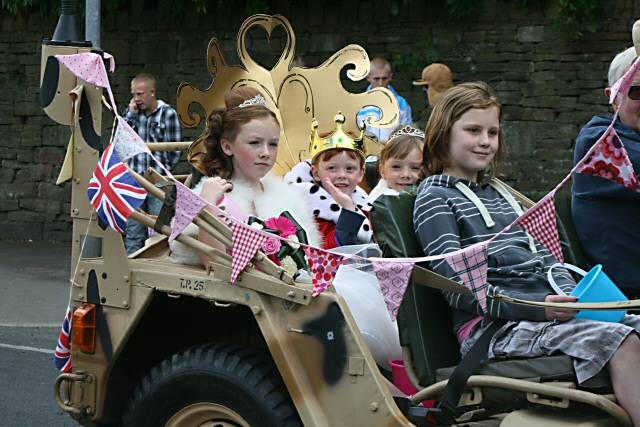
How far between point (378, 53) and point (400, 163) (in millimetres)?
7392

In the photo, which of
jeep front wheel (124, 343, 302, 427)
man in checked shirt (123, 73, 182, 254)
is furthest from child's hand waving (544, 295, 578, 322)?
man in checked shirt (123, 73, 182, 254)

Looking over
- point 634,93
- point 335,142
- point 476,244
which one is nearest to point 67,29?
point 335,142

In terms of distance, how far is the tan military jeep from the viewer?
416 centimetres

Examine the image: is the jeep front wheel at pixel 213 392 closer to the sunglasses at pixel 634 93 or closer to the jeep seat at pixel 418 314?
the jeep seat at pixel 418 314

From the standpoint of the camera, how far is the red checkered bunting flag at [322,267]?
14.1ft

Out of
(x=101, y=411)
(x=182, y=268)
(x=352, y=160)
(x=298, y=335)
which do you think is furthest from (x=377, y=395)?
(x=352, y=160)

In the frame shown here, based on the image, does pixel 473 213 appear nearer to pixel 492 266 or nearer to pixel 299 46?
pixel 492 266

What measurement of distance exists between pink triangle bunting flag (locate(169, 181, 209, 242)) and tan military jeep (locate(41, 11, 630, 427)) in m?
0.04

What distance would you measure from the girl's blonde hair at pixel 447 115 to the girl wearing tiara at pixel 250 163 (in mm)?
709

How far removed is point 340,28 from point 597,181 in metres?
9.21

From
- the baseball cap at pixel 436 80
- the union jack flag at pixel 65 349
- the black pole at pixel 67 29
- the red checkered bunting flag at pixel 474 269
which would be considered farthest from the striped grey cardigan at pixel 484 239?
the baseball cap at pixel 436 80

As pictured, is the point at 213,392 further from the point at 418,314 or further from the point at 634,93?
the point at 634,93

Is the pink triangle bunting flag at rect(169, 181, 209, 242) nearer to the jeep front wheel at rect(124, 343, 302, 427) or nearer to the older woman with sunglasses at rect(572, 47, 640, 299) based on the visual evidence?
the jeep front wheel at rect(124, 343, 302, 427)

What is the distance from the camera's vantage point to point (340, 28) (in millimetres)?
13805
